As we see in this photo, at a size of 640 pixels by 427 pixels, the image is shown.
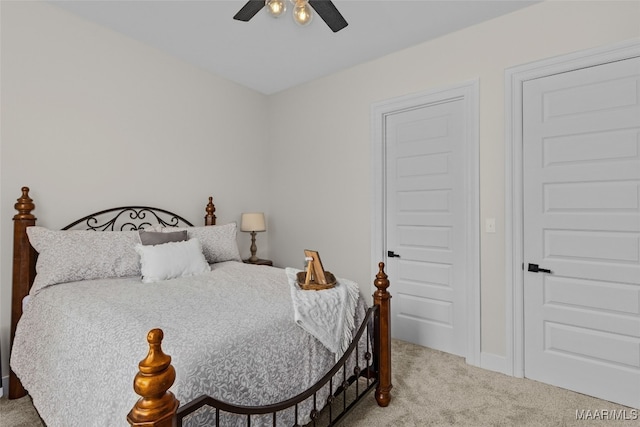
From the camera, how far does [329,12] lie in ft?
6.16

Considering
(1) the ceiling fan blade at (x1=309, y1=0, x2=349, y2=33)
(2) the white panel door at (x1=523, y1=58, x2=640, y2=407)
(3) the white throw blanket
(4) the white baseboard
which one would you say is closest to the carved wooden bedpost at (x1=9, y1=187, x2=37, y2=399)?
(3) the white throw blanket

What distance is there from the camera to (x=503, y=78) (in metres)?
2.53

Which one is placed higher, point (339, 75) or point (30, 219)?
point (339, 75)

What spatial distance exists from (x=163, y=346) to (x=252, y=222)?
250 centimetres

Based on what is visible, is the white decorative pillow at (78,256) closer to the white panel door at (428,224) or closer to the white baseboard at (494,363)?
the white panel door at (428,224)

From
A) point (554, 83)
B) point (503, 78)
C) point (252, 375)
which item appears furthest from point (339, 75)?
point (252, 375)

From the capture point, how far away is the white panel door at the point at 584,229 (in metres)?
2.09

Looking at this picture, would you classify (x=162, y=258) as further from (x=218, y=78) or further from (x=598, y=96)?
(x=598, y=96)

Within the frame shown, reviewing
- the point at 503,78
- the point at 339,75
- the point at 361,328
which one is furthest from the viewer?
the point at 339,75

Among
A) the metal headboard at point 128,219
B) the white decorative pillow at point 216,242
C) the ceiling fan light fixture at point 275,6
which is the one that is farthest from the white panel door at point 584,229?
the metal headboard at point 128,219

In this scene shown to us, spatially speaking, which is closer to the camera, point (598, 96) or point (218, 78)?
point (598, 96)

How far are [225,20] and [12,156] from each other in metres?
1.79

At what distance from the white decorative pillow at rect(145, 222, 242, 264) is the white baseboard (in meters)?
2.20

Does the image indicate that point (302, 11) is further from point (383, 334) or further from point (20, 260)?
point (20, 260)
